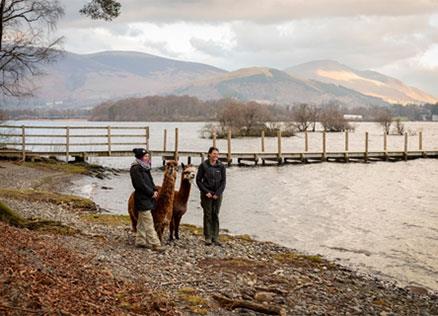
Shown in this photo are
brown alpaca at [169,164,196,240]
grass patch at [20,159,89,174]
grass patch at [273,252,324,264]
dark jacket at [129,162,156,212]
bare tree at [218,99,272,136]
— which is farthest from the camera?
bare tree at [218,99,272,136]

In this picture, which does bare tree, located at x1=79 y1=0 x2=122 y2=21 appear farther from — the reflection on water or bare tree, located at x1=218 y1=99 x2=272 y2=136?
bare tree, located at x1=218 y1=99 x2=272 y2=136

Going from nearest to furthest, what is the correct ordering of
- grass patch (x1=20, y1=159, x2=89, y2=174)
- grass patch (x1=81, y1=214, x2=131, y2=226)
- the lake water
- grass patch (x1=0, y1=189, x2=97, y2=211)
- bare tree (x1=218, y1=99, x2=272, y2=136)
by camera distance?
grass patch (x1=81, y1=214, x2=131, y2=226)
the lake water
grass patch (x1=0, y1=189, x2=97, y2=211)
grass patch (x1=20, y1=159, x2=89, y2=174)
bare tree (x1=218, y1=99, x2=272, y2=136)

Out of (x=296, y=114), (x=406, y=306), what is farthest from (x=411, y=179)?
(x=296, y=114)

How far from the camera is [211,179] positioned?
480 inches

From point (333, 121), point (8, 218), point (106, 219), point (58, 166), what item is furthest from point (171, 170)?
point (333, 121)

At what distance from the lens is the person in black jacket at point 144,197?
11.0 metres

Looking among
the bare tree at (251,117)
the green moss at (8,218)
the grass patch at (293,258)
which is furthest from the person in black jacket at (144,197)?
the bare tree at (251,117)

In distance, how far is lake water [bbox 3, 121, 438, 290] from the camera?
1641 cm

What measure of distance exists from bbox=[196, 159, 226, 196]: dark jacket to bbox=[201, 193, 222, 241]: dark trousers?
0.24 meters

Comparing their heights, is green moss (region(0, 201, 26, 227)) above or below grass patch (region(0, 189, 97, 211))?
above

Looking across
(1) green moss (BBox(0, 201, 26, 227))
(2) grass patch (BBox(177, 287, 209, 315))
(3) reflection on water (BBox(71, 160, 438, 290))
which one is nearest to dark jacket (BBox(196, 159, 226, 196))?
(2) grass patch (BBox(177, 287, 209, 315))

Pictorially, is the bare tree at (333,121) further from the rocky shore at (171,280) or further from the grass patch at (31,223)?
the grass patch at (31,223)

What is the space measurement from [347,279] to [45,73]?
1858 cm

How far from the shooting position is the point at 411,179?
39.2m
